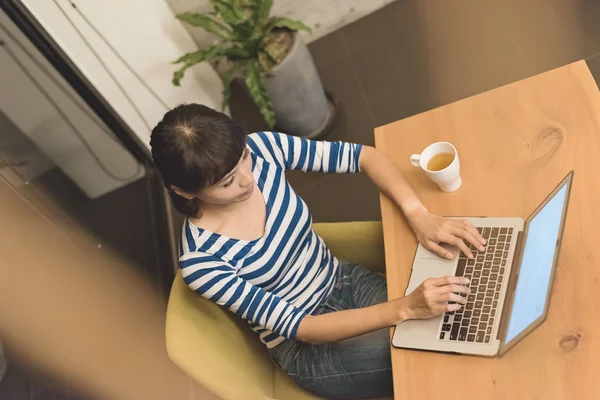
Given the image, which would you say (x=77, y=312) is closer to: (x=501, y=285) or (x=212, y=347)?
(x=212, y=347)

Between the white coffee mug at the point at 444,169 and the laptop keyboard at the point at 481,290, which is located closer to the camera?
the laptop keyboard at the point at 481,290

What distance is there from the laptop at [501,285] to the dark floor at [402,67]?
1145 mm

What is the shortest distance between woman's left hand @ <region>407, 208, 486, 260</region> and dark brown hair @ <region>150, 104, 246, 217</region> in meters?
0.42

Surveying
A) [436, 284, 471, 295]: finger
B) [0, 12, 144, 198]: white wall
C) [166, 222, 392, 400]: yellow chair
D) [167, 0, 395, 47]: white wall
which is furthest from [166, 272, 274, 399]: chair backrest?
[167, 0, 395, 47]: white wall

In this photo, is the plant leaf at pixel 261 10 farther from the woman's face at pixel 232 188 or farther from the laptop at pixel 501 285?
the laptop at pixel 501 285

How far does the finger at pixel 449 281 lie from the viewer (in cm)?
108

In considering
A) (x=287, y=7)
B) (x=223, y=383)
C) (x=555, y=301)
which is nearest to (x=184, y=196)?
(x=223, y=383)

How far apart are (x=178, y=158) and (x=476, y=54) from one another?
73.7 inches

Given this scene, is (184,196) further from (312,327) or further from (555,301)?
(555,301)

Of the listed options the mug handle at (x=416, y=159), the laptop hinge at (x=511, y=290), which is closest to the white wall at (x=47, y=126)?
the mug handle at (x=416, y=159)

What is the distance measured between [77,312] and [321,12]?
6.10ft

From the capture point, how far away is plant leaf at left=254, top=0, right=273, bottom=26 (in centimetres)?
215

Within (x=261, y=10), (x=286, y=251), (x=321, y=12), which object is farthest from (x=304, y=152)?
(x=321, y=12)

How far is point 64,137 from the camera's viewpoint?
2.27m
